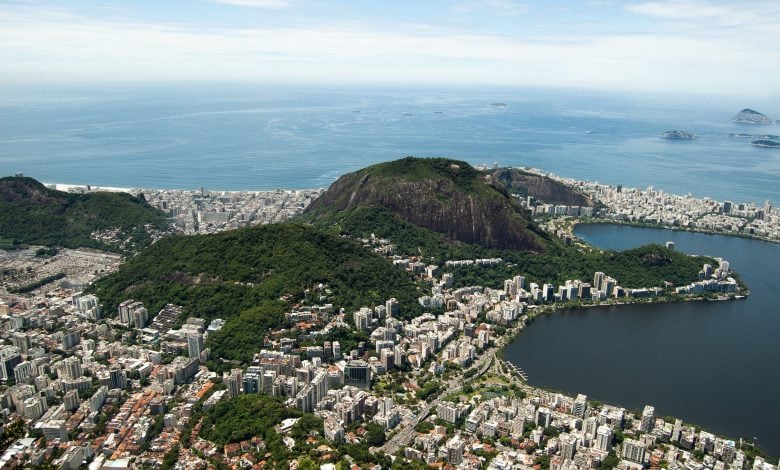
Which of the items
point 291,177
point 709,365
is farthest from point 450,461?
point 291,177

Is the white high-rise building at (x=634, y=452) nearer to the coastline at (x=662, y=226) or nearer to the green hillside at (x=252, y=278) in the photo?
the green hillside at (x=252, y=278)

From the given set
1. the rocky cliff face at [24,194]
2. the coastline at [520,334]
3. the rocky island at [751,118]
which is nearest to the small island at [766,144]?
the rocky island at [751,118]

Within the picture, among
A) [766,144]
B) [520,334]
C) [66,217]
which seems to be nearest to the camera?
[520,334]

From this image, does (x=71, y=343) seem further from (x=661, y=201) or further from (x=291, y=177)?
(x=661, y=201)

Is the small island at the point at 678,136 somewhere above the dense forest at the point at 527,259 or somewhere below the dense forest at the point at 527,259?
above

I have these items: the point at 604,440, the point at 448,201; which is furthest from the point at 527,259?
the point at 604,440

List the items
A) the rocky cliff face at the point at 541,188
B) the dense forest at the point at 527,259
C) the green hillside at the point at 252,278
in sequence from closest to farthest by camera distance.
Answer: the green hillside at the point at 252,278 < the dense forest at the point at 527,259 < the rocky cliff face at the point at 541,188

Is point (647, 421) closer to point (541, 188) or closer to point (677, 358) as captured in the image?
point (677, 358)
